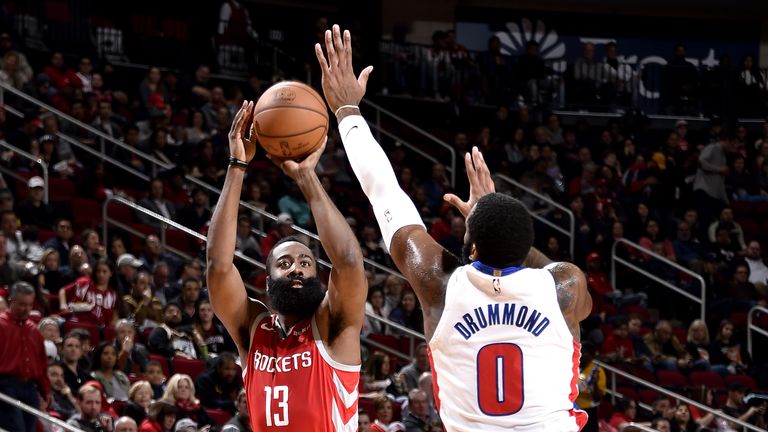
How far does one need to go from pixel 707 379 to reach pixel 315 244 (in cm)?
447

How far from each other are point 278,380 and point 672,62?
55.3 feet

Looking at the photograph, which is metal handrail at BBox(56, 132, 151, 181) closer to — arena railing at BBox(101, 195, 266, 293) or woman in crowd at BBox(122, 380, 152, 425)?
arena railing at BBox(101, 195, 266, 293)

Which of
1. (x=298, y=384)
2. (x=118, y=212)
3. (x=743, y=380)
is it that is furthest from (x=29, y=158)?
(x=298, y=384)

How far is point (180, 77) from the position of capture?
657 inches

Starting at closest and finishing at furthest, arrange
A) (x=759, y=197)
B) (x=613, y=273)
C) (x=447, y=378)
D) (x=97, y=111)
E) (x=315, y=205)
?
1. (x=447, y=378)
2. (x=315, y=205)
3. (x=97, y=111)
4. (x=613, y=273)
5. (x=759, y=197)

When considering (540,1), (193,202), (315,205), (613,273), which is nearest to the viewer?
(315,205)

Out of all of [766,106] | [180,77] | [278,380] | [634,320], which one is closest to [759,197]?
[766,106]

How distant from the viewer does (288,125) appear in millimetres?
4922

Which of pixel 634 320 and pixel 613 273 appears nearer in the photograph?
pixel 634 320

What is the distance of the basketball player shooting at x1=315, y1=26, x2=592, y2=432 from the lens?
357cm

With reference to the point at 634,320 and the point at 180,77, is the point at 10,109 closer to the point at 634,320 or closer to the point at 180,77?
the point at 180,77

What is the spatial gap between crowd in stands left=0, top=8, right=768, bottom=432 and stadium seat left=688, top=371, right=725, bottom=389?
0.03m

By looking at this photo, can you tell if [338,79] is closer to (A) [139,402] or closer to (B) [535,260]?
(B) [535,260]

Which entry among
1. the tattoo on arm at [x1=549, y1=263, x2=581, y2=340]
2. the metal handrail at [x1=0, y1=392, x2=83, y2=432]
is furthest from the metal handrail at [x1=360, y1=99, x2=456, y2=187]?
the tattoo on arm at [x1=549, y1=263, x2=581, y2=340]
